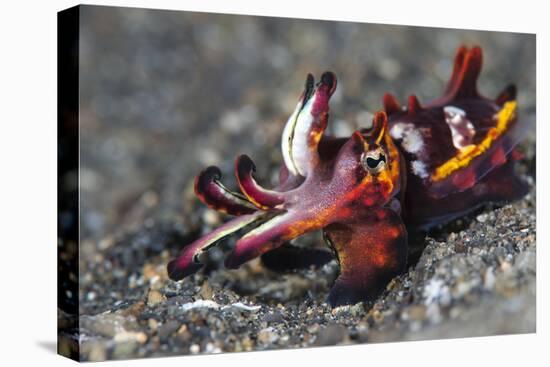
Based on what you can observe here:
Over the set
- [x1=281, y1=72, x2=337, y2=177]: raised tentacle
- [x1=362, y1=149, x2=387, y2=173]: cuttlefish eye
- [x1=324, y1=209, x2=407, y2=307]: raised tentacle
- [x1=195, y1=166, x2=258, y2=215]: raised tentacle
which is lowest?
[x1=324, y1=209, x2=407, y2=307]: raised tentacle

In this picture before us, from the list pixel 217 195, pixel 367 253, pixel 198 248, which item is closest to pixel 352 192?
pixel 367 253

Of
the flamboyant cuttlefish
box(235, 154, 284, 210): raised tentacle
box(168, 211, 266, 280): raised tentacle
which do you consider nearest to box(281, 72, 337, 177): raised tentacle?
the flamboyant cuttlefish

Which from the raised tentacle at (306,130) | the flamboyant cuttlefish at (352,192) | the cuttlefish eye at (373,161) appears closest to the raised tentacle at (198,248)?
the flamboyant cuttlefish at (352,192)

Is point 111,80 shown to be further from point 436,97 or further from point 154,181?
point 436,97

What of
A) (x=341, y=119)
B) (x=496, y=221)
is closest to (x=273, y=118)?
(x=341, y=119)

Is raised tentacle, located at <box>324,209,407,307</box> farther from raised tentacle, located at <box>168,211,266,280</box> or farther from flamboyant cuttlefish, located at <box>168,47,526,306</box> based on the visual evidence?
raised tentacle, located at <box>168,211,266,280</box>

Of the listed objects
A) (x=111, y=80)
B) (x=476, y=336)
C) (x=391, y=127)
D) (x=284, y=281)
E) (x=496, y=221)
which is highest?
(x=111, y=80)

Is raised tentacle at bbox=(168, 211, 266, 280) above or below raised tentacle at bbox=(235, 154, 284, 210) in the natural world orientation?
below

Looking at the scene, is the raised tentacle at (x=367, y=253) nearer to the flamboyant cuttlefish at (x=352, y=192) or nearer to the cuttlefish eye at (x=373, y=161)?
the flamboyant cuttlefish at (x=352, y=192)
